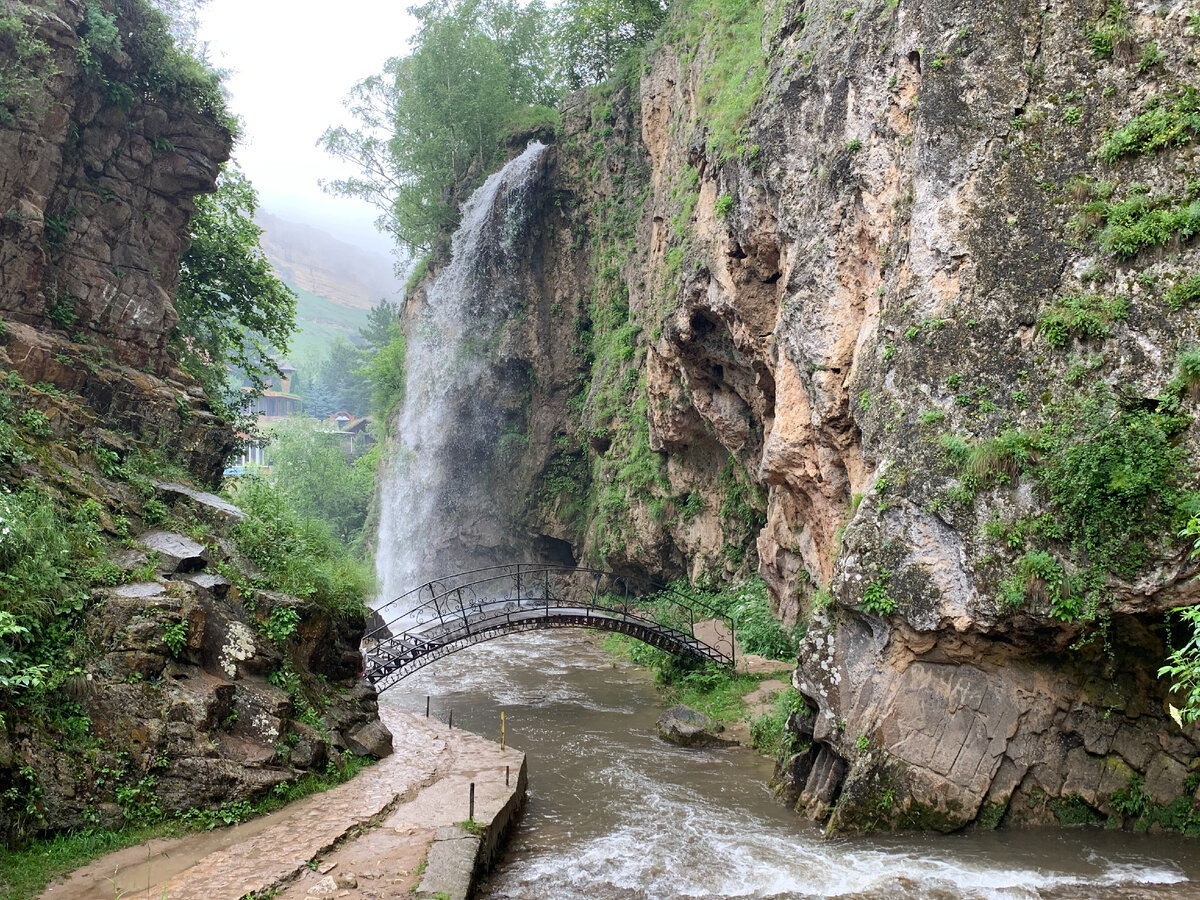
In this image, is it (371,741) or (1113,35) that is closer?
(1113,35)

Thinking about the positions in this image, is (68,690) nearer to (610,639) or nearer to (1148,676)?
(1148,676)

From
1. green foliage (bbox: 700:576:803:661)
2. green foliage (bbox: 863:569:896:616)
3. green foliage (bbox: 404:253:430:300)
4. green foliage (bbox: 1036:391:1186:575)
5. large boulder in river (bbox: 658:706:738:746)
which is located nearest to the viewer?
green foliage (bbox: 1036:391:1186:575)

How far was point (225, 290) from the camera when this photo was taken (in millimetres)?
21812

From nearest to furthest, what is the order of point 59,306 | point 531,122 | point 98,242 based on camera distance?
1. point 59,306
2. point 98,242
3. point 531,122

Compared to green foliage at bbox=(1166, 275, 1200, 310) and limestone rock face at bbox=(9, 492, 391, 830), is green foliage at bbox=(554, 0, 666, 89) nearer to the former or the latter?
green foliage at bbox=(1166, 275, 1200, 310)

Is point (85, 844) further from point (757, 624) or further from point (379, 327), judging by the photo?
point (379, 327)

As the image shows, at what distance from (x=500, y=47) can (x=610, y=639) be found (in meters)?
28.4

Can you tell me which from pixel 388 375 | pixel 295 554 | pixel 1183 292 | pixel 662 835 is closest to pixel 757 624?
pixel 662 835

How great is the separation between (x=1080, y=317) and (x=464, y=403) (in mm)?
26058

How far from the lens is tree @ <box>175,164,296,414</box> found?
20922 millimetres

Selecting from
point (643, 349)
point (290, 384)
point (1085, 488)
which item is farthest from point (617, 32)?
point (290, 384)

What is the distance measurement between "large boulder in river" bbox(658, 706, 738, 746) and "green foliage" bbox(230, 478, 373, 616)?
21.6 feet

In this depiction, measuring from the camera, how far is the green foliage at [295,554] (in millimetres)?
13602

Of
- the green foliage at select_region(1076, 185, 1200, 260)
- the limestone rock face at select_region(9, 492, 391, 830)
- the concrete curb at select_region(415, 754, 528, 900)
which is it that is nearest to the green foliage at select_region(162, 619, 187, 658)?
the limestone rock face at select_region(9, 492, 391, 830)
